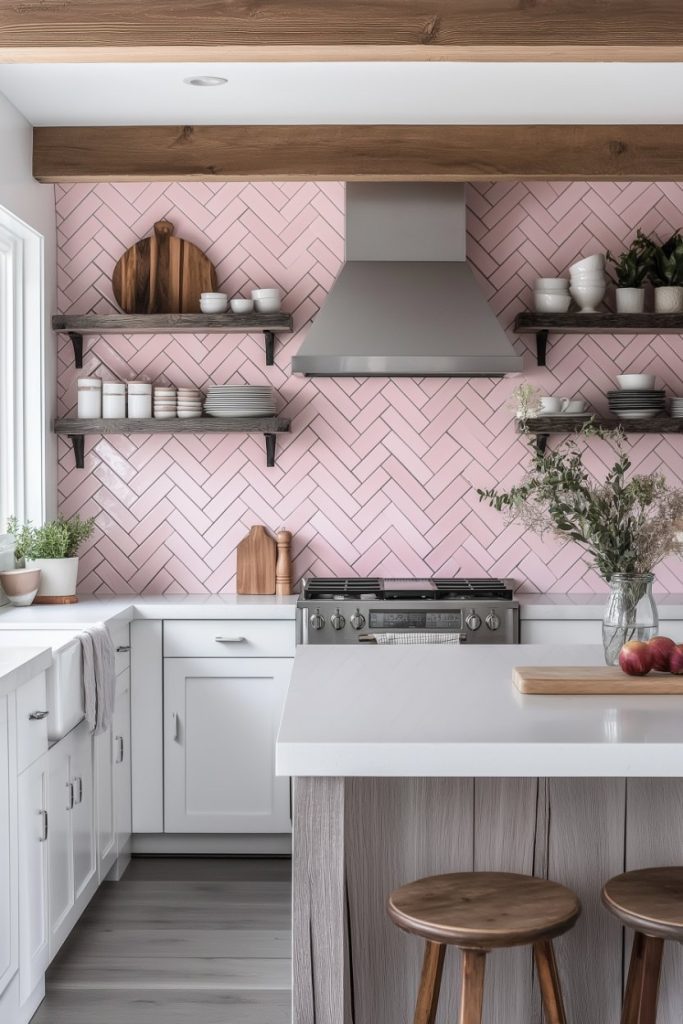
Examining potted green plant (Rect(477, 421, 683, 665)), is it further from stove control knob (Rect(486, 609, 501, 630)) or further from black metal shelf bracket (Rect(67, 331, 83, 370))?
black metal shelf bracket (Rect(67, 331, 83, 370))

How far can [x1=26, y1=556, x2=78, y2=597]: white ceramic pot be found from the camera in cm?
431

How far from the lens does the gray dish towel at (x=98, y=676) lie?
11.3ft

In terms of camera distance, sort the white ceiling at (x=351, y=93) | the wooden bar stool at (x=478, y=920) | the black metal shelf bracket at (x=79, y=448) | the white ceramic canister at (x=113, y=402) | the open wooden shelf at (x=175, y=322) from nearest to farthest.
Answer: the wooden bar stool at (x=478, y=920) → the white ceiling at (x=351, y=93) → the open wooden shelf at (x=175, y=322) → the white ceramic canister at (x=113, y=402) → the black metal shelf bracket at (x=79, y=448)

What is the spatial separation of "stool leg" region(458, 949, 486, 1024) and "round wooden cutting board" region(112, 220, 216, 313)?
330 centimetres

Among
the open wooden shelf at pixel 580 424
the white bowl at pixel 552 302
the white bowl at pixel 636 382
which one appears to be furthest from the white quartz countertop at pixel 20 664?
the white bowl at pixel 636 382

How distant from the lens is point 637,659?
99.3 inches

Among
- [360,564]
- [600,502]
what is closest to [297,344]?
[360,564]

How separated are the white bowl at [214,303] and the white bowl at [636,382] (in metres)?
1.64

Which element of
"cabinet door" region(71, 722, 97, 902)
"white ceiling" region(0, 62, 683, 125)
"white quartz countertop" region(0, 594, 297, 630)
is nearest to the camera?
"cabinet door" region(71, 722, 97, 902)

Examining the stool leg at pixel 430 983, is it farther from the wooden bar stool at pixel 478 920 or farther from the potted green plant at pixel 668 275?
the potted green plant at pixel 668 275

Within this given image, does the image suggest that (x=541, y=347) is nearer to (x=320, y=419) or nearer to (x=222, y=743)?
(x=320, y=419)

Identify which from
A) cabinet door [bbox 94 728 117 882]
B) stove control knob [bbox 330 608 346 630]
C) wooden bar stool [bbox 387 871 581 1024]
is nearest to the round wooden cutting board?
stove control knob [bbox 330 608 346 630]

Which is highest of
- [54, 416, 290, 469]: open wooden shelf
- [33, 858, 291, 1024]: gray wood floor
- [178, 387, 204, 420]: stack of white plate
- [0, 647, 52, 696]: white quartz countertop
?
[178, 387, 204, 420]: stack of white plate

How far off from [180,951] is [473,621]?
5.13ft
